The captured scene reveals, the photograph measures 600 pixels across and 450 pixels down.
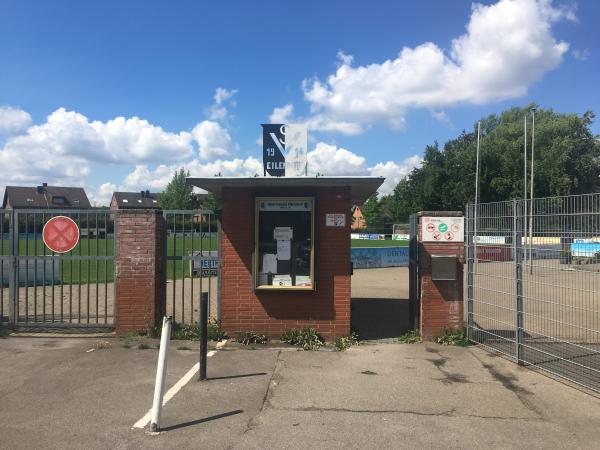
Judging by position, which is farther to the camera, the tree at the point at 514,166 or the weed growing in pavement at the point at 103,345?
the tree at the point at 514,166

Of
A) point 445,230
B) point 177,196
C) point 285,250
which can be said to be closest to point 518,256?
point 445,230

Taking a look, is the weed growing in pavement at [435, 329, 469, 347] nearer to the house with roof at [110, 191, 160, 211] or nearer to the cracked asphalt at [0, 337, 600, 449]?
the cracked asphalt at [0, 337, 600, 449]

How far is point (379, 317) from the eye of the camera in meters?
10.6

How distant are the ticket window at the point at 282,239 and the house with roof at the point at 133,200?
A: 102345 mm

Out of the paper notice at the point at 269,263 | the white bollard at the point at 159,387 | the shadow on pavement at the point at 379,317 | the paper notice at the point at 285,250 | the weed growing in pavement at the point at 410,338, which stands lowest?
the shadow on pavement at the point at 379,317

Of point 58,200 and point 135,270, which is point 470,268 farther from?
point 58,200

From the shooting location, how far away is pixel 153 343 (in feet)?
26.1

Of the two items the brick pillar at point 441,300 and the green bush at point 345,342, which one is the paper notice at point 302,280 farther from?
the brick pillar at point 441,300

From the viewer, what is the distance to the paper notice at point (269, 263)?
823cm

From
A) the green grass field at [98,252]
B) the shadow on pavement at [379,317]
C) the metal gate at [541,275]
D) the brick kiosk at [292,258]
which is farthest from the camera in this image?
the shadow on pavement at [379,317]

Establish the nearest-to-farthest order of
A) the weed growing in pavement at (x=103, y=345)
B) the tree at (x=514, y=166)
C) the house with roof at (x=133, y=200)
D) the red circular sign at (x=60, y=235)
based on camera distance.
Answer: the weed growing in pavement at (x=103, y=345) → the red circular sign at (x=60, y=235) → the tree at (x=514, y=166) → the house with roof at (x=133, y=200)

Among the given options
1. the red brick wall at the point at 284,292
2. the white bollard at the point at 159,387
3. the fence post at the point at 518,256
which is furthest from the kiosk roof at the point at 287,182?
the white bollard at the point at 159,387

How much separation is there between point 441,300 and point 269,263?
2.89 metres

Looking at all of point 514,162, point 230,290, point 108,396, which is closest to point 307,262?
point 230,290
